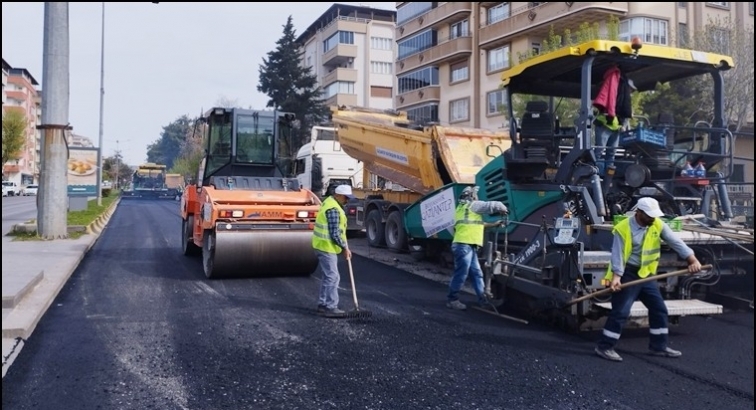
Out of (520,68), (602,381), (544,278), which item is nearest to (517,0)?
(520,68)

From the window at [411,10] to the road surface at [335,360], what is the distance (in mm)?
30202

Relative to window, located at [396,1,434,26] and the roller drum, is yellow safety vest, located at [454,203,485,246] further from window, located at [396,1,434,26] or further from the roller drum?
window, located at [396,1,434,26]

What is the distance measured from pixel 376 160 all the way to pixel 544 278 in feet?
24.1

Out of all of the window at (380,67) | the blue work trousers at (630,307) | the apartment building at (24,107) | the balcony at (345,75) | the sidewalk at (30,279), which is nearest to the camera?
the blue work trousers at (630,307)

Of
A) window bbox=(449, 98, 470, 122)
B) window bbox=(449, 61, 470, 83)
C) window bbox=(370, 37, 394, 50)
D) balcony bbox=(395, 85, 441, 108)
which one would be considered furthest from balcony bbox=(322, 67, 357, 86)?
window bbox=(449, 98, 470, 122)

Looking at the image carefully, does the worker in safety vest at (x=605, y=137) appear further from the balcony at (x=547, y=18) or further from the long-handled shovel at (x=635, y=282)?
the balcony at (x=547, y=18)

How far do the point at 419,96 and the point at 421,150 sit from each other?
25134 millimetres

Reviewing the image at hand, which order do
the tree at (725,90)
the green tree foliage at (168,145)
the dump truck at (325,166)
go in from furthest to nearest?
the green tree foliage at (168,145) → the tree at (725,90) → the dump truck at (325,166)

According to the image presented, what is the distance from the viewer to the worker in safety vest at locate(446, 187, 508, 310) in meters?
7.71

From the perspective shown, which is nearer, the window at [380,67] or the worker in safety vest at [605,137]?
the worker in safety vest at [605,137]

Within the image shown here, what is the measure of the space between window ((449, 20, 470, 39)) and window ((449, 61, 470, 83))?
4.66 feet

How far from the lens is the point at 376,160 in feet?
45.4

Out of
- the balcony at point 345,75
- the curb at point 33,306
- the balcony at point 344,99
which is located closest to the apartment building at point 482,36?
the balcony at point 345,75

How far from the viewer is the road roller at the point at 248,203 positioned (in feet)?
29.8
